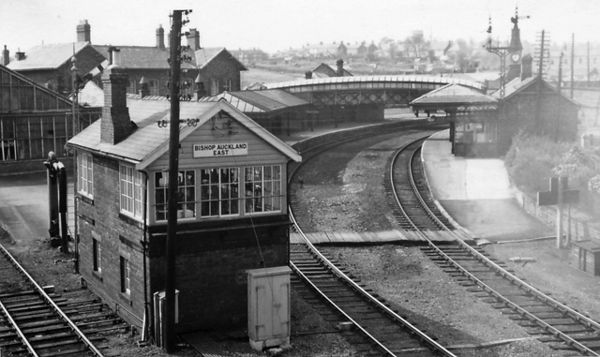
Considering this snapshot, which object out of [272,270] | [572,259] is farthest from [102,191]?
[572,259]

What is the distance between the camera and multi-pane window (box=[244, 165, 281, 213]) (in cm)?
1878

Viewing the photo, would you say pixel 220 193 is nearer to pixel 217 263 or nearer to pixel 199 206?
pixel 199 206

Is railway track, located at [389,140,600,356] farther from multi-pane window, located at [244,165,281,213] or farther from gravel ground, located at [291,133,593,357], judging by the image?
multi-pane window, located at [244,165,281,213]

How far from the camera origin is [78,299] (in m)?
21.9

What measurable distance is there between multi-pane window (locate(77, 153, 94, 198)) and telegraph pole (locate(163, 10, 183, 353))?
594 centimetres

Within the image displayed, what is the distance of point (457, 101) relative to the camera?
4325 cm

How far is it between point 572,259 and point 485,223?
5.32 meters

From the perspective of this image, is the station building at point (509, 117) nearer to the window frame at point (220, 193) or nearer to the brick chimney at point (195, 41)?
→ the window frame at point (220, 193)

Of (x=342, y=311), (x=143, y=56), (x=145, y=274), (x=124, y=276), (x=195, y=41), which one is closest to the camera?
(x=145, y=274)

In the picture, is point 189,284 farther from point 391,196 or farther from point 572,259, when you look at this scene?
point 391,196

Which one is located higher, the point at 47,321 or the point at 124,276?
the point at 124,276

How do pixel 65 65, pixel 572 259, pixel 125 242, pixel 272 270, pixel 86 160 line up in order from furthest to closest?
pixel 65 65
pixel 572 259
pixel 86 160
pixel 125 242
pixel 272 270

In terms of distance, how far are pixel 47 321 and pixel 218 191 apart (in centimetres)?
595

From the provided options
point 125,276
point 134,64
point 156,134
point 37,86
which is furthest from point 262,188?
point 134,64
